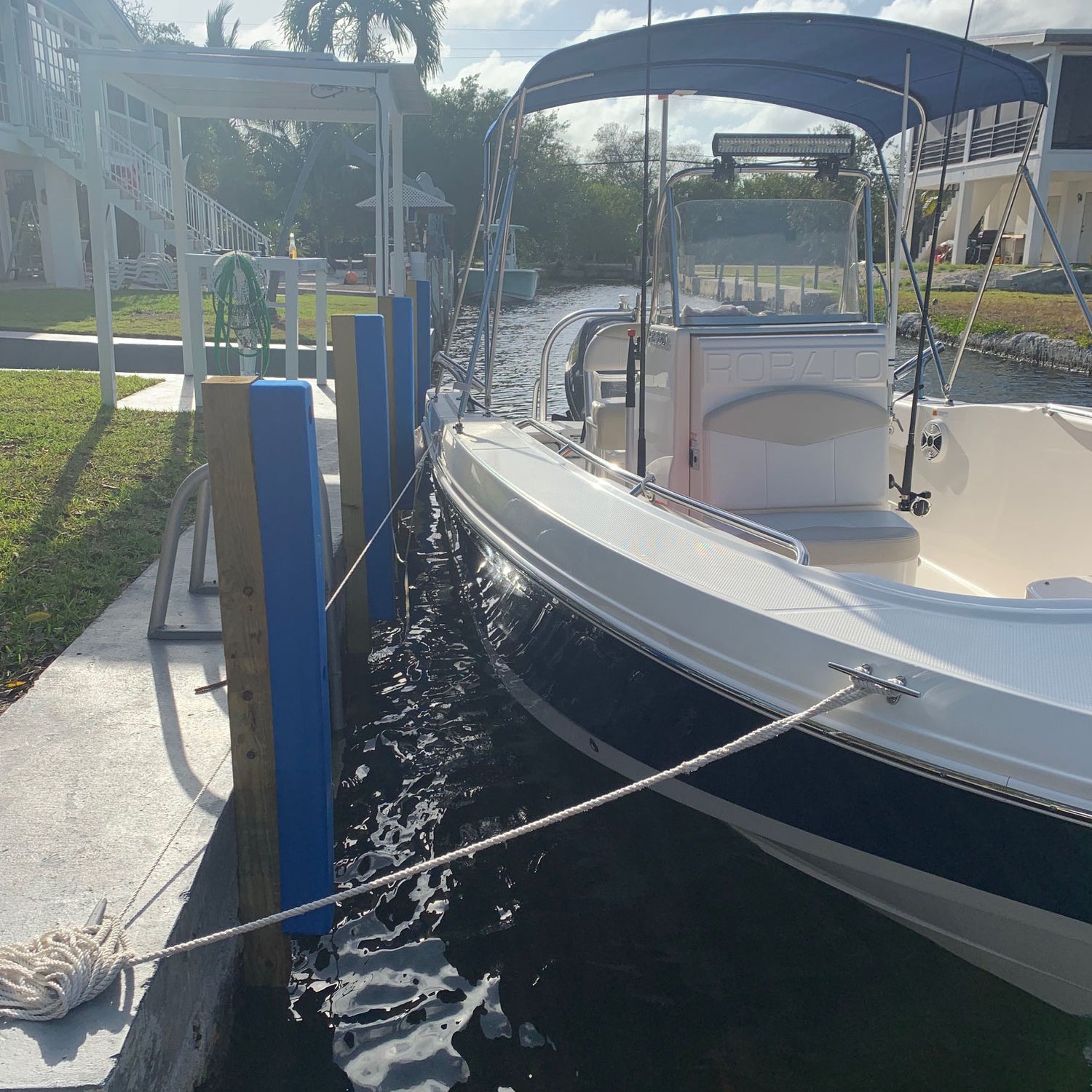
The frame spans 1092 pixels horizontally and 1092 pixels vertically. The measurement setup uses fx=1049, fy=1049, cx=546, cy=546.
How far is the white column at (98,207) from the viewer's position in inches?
298

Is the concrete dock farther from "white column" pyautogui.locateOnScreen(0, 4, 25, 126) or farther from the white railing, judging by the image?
"white column" pyautogui.locateOnScreen(0, 4, 25, 126)

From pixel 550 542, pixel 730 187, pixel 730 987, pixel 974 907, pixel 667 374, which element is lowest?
pixel 730 987

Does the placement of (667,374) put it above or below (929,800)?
above

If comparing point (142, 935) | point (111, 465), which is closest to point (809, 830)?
point (142, 935)

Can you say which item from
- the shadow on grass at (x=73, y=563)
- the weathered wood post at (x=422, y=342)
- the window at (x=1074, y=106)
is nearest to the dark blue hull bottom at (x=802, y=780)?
the shadow on grass at (x=73, y=563)

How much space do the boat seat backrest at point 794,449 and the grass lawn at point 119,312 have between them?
328 inches

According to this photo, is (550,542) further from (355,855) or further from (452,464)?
(452,464)

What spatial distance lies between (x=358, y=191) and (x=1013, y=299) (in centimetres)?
2809

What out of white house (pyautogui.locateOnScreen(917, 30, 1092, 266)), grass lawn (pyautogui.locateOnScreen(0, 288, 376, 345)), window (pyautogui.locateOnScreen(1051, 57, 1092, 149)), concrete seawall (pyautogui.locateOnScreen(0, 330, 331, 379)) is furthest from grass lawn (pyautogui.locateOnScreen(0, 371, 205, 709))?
window (pyautogui.locateOnScreen(1051, 57, 1092, 149))

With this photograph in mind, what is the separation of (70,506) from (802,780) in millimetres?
4207

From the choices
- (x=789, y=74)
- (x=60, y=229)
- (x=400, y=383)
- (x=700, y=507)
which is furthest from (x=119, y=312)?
(x=700, y=507)

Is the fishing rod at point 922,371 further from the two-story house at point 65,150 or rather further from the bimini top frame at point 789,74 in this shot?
the two-story house at point 65,150

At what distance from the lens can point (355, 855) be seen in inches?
140

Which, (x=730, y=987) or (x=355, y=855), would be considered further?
(x=355, y=855)
